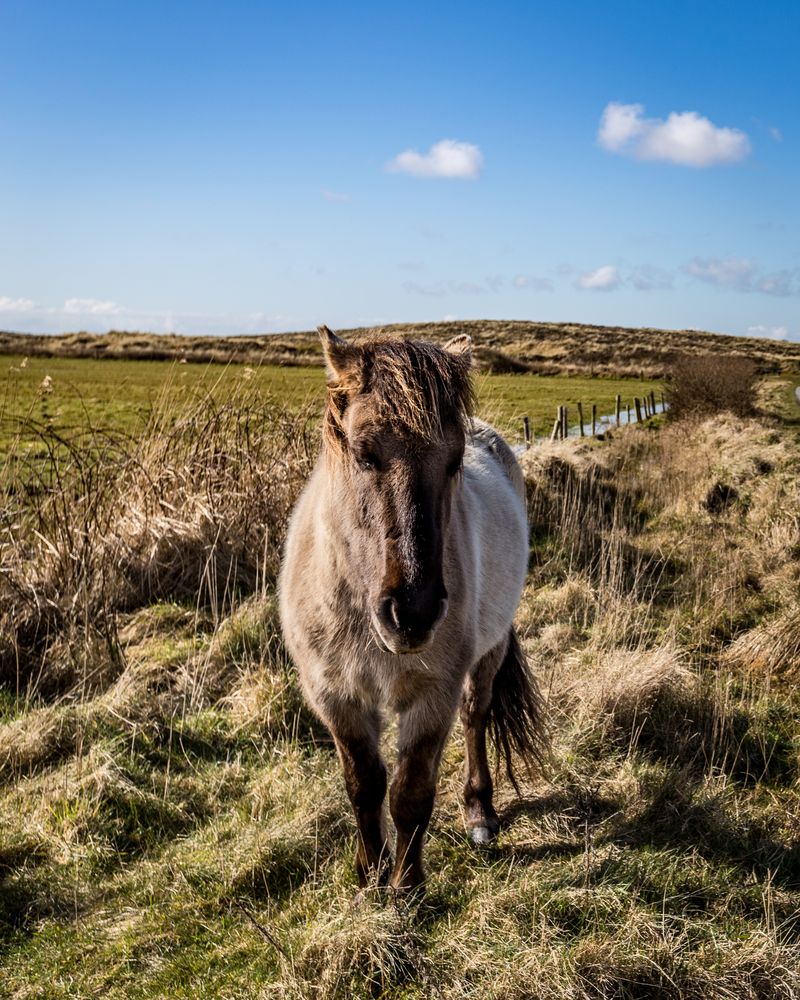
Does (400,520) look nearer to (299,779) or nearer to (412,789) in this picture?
(412,789)

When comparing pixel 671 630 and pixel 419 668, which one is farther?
pixel 671 630

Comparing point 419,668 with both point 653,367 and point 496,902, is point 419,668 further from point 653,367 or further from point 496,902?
point 653,367

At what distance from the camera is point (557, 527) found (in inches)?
355

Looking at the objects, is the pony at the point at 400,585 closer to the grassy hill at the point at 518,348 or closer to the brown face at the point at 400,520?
the brown face at the point at 400,520

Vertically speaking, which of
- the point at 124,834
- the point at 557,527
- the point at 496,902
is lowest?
the point at 124,834

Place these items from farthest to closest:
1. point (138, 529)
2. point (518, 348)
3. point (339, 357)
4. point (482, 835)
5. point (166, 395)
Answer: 1. point (518, 348)
2. point (166, 395)
3. point (138, 529)
4. point (482, 835)
5. point (339, 357)

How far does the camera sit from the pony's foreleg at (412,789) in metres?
3.05

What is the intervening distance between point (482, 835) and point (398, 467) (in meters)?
2.33

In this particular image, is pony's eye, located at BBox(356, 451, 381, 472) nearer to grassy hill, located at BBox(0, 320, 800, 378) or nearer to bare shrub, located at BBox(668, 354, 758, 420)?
bare shrub, located at BBox(668, 354, 758, 420)

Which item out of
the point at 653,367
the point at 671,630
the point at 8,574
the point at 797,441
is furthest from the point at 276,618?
the point at 653,367

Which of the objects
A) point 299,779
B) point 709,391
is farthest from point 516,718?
point 709,391

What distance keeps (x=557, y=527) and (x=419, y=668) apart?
6343 mm

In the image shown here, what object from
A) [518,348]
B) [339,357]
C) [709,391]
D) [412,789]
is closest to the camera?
[339,357]

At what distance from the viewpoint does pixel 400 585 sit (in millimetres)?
2324
